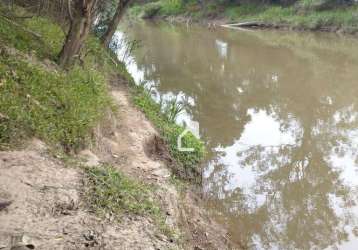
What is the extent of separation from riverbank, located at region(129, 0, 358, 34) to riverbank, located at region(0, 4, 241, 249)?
23.5 m

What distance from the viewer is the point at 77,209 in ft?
14.3

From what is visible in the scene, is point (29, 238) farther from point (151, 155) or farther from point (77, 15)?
point (77, 15)

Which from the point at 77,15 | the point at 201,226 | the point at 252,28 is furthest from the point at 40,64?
the point at 252,28

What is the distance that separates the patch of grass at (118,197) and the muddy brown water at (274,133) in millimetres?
1807

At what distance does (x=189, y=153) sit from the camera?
25.9ft

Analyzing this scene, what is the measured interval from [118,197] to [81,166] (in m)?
0.78

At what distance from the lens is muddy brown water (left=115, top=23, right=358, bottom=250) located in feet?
22.5

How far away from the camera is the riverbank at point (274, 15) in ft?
97.9

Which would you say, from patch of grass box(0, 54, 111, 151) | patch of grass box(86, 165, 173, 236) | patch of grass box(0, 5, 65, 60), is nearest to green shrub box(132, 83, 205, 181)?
patch of grass box(0, 54, 111, 151)

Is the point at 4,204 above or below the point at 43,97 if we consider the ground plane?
below

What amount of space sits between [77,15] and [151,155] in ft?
8.57

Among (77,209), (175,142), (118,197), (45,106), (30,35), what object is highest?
(30,35)

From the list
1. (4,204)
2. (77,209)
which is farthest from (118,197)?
(4,204)

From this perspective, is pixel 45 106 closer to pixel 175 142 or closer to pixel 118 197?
pixel 118 197
